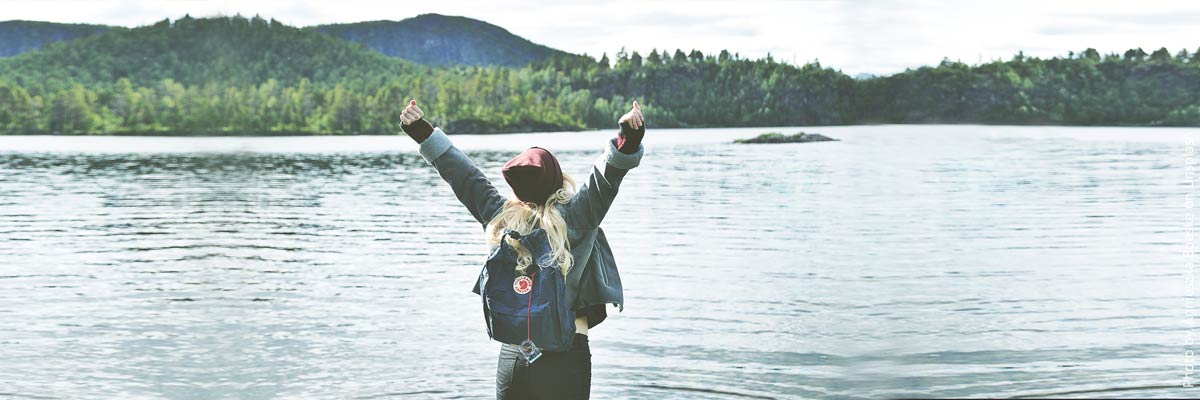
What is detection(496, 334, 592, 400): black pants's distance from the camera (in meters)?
3.71

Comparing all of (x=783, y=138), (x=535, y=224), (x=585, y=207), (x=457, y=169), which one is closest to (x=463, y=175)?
(x=457, y=169)

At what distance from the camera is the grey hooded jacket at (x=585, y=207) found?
3.56 m

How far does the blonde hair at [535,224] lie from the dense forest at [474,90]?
3710 inches

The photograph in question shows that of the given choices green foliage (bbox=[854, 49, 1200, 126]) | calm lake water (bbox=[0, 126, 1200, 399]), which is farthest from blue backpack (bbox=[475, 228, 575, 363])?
green foliage (bbox=[854, 49, 1200, 126])

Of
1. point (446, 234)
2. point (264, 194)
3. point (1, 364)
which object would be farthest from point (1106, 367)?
point (264, 194)

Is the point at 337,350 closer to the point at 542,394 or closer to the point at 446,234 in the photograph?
the point at 542,394

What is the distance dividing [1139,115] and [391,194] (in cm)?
12941

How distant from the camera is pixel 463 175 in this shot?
3881 mm

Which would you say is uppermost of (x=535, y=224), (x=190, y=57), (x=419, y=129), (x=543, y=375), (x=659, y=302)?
(x=190, y=57)

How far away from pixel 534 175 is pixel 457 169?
407 millimetres

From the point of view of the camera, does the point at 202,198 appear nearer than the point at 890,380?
No

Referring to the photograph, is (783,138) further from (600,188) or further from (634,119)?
(634,119)

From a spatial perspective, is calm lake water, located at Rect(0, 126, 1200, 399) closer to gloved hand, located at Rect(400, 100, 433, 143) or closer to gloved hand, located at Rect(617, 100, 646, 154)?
gloved hand, located at Rect(400, 100, 433, 143)

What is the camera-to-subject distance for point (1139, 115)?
465ft
